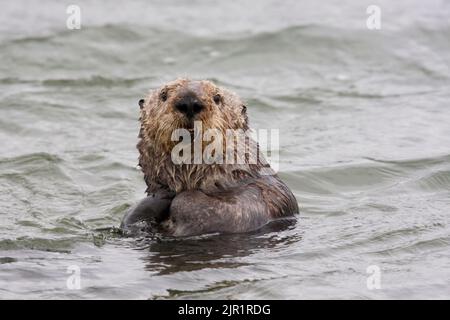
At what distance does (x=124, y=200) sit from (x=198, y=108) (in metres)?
2.29

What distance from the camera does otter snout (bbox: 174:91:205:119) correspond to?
588cm

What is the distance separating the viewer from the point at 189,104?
5879mm

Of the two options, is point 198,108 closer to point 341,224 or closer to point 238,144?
point 238,144

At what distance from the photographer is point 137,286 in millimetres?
5586

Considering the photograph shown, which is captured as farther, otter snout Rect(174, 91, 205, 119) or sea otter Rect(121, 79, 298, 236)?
sea otter Rect(121, 79, 298, 236)

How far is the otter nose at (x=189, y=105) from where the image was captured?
5.88 m

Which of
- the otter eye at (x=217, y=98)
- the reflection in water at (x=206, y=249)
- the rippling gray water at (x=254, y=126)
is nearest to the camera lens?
the rippling gray water at (x=254, y=126)

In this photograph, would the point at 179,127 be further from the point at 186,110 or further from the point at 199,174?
the point at 199,174

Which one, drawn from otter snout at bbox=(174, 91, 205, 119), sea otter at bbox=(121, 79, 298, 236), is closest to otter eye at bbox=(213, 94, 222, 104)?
sea otter at bbox=(121, 79, 298, 236)

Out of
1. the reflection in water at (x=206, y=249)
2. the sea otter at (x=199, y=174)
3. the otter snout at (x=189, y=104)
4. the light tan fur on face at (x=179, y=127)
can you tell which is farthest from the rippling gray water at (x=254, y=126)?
the otter snout at (x=189, y=104)

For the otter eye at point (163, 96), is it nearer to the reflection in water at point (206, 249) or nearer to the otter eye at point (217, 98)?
the otter eye at point (217, 98)

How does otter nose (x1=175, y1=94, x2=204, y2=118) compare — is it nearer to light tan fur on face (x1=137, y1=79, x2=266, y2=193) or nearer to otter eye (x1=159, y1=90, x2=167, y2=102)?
light tan fur on face (x1=137, y1=79, x2=266, y2=193)

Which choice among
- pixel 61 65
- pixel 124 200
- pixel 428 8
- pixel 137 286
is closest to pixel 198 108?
pixel 137 286

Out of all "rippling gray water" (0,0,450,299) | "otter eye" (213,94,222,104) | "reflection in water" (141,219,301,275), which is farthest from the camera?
"otter eye" (213,94,222,104)
